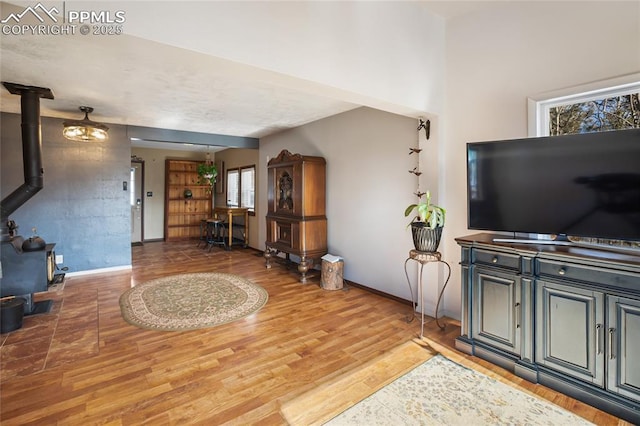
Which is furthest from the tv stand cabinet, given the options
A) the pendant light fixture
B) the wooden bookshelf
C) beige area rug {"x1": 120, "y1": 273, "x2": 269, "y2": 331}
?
the wooden bookshelf

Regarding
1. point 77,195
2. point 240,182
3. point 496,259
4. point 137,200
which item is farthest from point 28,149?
point 137,200

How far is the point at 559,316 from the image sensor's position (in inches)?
80.6

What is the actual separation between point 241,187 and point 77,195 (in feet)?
11.2

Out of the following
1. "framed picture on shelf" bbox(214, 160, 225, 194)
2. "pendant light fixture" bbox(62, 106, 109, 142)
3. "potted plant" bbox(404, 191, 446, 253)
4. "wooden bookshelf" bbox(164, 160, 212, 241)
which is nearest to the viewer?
"potted plant" bbox(404, 191, 446, 253)

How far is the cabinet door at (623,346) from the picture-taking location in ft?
5.80

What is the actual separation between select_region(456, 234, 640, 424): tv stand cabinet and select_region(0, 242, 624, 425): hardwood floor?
127 mm

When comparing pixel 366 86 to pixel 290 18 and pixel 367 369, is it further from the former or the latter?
pixel 367 369

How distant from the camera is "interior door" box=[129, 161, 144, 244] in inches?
317

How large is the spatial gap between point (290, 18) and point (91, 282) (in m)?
4.76

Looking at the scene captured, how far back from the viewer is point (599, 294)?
1.88m

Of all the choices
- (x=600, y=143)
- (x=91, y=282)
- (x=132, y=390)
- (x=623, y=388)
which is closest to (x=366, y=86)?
(x=600, y=143)

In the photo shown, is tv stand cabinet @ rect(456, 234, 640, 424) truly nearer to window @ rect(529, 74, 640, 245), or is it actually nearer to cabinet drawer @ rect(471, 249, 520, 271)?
cabinet drawer @ rect(471, 249, 520, 271)

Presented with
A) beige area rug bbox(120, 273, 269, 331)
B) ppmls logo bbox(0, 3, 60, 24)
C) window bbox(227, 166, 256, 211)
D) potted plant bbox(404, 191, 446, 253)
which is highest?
ppmls logo bbox(0, 3, 60, 24)

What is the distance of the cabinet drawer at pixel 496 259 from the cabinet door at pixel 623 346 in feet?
1.74
